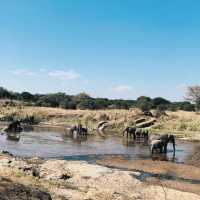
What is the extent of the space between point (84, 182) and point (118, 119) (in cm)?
4381

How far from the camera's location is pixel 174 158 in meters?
29.0

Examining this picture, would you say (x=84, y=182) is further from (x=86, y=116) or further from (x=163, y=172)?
(x=86, y=116)

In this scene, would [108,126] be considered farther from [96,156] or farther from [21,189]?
[21,189]

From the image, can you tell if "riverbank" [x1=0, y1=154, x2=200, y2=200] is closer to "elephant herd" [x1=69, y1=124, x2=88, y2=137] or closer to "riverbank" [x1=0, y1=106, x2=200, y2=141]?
"elephant herd" [x1=69, y1=124, x2=88, y2=137]

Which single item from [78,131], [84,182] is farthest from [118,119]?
[84,182]

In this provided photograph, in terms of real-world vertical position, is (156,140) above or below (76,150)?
above

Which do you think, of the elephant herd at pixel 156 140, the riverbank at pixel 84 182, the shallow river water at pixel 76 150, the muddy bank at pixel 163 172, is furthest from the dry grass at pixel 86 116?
the riverbank at pixel 84 182

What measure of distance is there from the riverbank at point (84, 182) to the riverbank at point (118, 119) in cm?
2777

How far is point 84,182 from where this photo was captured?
58.7 ft

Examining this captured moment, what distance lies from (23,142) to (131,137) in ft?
46.4

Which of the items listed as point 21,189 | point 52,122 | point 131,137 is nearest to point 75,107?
point 52,122

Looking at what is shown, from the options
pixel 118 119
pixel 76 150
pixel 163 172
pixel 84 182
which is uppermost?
pixel 118 119

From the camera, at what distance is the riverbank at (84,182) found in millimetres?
15477

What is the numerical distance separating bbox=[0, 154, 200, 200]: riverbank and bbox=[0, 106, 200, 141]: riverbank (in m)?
27.8
